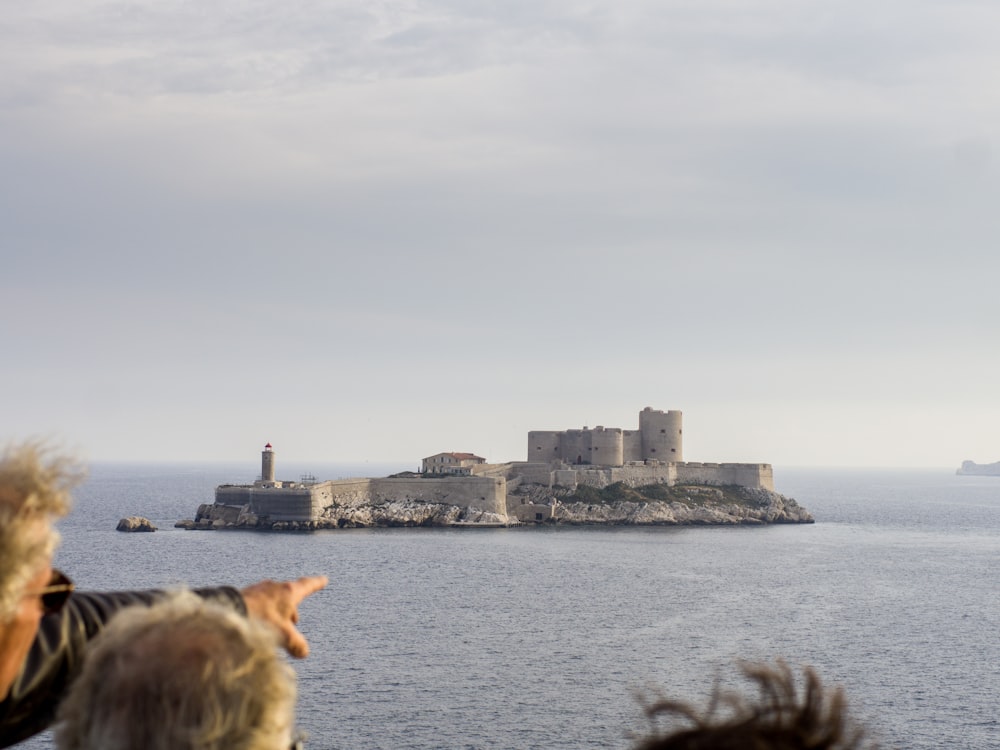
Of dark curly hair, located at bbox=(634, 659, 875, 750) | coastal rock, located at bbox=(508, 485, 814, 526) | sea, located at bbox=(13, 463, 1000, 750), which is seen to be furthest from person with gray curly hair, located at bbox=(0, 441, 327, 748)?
coastal rock, located at bbox=(508, 485, 814, 526)

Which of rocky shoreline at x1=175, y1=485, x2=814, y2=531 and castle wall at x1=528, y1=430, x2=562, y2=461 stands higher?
castle wall at x1=528, y1=430, x2=562, y2=461

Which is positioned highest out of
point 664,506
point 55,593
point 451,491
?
point 451,491

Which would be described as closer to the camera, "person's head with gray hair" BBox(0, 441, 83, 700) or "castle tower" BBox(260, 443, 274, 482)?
"person's head with gray hair" BBox(0, 441, 83, 700)

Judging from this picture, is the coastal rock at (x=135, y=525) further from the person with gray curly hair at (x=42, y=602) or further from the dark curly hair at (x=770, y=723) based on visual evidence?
the dark curly hair at (x=770, y=723)

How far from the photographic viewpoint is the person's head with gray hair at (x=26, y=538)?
1.35m

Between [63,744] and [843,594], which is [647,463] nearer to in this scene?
[843,594]

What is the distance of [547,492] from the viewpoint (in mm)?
72312

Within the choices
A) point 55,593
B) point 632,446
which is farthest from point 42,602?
point 632,446

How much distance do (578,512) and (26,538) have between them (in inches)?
2780

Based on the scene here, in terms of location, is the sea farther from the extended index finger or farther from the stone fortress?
the extended index finger

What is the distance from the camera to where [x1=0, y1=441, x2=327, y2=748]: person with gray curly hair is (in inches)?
53.9

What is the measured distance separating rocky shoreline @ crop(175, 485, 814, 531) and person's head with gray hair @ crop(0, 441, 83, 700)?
64.3m

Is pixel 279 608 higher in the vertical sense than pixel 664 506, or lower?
higher

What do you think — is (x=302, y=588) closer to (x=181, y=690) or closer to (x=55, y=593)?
(x=55, y=593)
